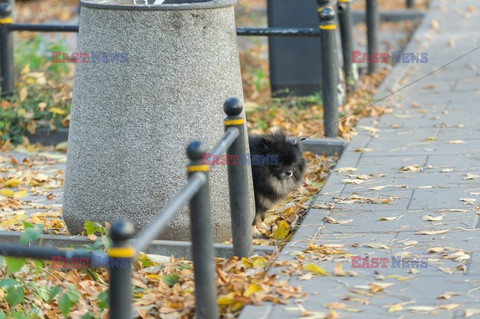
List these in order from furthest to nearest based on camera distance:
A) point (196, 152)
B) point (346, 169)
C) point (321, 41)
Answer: point (321, 41), point (346, 169), point (196, 152)

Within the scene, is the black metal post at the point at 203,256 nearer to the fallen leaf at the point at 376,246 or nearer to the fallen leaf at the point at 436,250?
the fallen leaf at the point at 376,246

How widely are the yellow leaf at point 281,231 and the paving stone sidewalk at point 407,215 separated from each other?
0.65ft

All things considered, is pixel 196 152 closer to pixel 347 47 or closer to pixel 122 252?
pixel 122 252

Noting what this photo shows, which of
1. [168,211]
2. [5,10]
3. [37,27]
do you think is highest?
[5,10]

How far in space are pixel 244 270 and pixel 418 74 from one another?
254 inches

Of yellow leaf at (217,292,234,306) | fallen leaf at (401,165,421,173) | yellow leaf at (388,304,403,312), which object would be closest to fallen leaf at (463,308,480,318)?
yellow leaf at (388,304,403,312)

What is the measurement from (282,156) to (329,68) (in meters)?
2.12

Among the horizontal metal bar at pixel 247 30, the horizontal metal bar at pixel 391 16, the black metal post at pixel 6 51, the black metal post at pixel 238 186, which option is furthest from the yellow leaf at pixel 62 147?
the horizontal metal bar at pixel 391 16

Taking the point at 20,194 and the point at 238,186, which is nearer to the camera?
the point at 238,186

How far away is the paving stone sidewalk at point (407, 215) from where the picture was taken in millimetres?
4555

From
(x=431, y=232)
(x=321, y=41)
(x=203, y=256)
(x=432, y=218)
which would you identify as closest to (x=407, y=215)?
(x=432, y=218)

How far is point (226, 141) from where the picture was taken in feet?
15.1

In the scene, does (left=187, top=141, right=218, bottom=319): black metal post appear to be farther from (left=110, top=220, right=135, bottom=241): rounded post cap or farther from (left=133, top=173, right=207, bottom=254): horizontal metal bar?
(left=110, top=220, right=135, bottom=241): rounded post cap

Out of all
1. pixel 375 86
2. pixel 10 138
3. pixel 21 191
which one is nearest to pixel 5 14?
pixel 10 138
